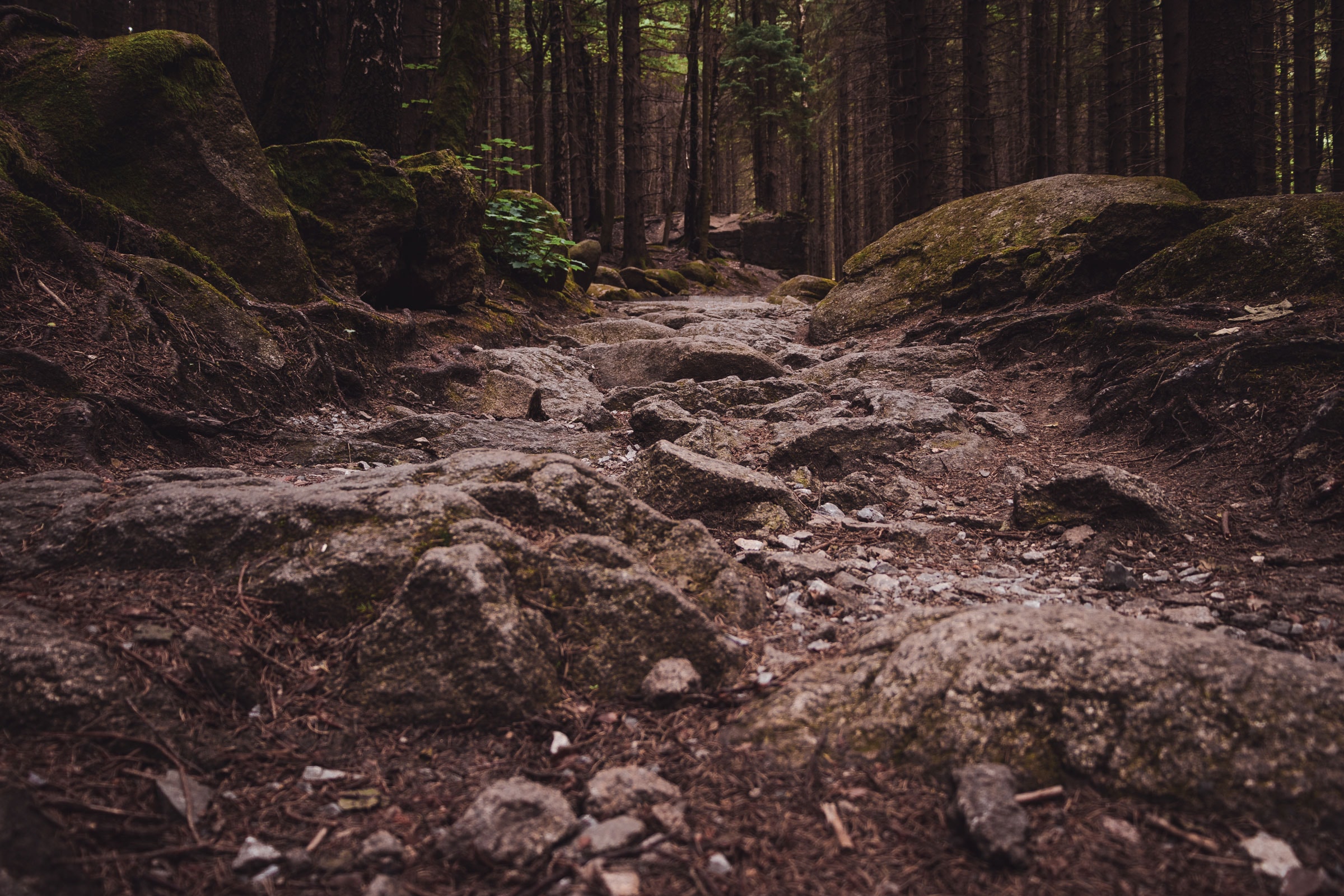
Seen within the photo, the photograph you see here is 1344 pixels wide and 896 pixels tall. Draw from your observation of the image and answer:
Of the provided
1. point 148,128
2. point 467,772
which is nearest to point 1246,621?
point 467,772

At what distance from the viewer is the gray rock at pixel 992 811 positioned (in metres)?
1.52

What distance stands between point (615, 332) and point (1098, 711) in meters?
8.44

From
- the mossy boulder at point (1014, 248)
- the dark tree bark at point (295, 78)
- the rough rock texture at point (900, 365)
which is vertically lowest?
the rough rock texture at point (900, 365)

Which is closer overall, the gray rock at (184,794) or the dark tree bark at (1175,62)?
the gray rock at (184,794)

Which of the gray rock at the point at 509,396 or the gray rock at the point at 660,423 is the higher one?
the gray rock at the point at 509,396

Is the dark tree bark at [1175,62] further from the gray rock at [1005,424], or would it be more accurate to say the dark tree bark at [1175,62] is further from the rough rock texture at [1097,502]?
the rough rock texture at [1097,502]

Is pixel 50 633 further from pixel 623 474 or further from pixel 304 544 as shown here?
pixel 623 474

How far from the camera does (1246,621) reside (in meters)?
2.58

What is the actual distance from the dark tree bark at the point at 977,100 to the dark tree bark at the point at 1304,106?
24.9 feet

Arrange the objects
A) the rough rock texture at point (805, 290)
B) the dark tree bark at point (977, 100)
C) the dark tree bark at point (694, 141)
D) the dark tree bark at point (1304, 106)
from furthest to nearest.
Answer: the dark tree bark at point (694, 141), the rough rock texture at point (805, 290), the dark tree bark at point (1304, 106), the dark tree bark at point (977, 100)

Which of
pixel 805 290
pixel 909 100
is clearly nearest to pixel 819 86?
pixel 805 290

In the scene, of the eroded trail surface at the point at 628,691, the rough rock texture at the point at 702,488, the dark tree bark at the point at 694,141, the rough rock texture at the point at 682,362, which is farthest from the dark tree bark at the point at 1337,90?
the dark tree bark at the point at 694,141

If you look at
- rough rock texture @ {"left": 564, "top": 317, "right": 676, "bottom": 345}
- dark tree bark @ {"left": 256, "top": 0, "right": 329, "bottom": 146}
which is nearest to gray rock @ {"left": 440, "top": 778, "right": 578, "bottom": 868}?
rough rock texture @ {"left": 564, "top": 317, "right": 676, "bottom": 345}

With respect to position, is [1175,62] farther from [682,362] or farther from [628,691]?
[628,691]
